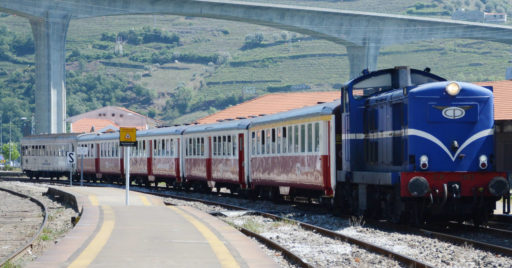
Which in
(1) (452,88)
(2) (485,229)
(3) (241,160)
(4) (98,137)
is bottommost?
(2) (485,229)

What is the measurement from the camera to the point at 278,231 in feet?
62.4

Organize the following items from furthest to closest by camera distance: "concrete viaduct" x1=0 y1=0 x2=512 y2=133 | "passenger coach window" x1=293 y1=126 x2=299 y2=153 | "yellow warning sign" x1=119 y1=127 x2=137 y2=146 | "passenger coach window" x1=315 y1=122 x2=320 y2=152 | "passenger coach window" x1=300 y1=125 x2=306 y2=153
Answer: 1. "concrete viaduct" x1=0 y1=0 x2=512 y2=133
2. "yellow warning sign" x1=119 y1=127 x2=137 y2=146
3. "passenger coach window" x1=293 y1=126 x2=299 y2=153
4. "passenger coach window" x1=300 y1=125 x2=306 y2=153
5. "passenger coach window" x1=315 y1=122 x2=320 y2=152

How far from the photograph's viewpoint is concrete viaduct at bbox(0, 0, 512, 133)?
7394 centimetres

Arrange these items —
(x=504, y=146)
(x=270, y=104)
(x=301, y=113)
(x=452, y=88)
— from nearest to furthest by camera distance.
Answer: (x=452, y=88), (x=301, y=113), (x=504, y=146), (x=270, y=104)

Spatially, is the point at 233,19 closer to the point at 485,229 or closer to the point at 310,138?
the point at 310,138

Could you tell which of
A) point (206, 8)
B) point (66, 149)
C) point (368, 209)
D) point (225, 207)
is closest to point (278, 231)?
point (368, 209)

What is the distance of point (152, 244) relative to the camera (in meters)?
14.1

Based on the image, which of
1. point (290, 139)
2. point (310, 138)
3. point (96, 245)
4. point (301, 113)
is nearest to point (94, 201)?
point (290, 139)

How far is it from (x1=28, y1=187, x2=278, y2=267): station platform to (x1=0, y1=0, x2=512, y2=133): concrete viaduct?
55560 millimetres

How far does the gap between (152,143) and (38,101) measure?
33540 millimetres

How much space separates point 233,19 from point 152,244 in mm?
76193

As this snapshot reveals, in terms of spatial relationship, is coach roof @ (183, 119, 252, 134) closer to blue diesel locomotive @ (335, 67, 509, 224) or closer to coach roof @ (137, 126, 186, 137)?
coach roof @ (137, 126, 186, 137)

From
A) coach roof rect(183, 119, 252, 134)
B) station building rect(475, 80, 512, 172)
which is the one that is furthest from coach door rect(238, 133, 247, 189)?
station building rect(475, 80, 512, 172)

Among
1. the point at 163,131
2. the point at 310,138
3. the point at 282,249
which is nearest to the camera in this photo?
the point at 282,249
